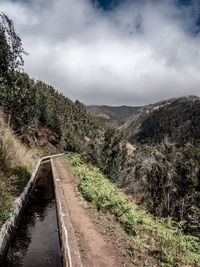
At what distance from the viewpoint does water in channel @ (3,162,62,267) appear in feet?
16.7

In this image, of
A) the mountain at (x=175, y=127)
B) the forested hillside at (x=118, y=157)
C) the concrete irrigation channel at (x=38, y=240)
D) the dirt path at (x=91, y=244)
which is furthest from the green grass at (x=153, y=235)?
the mountain at (x=175, y=127)

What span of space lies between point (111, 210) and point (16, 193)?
15.6 ft

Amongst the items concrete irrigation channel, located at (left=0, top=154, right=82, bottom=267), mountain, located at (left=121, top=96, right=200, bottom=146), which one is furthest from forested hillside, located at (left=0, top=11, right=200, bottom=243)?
mountain, located at (left=121, top=96, right=200, bottom=146)

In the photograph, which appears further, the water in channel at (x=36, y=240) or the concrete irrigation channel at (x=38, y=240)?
the water in channel at (x=36, y=240)

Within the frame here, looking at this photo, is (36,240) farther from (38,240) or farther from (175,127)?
(175,127)

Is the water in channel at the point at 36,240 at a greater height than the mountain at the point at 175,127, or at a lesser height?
lesser

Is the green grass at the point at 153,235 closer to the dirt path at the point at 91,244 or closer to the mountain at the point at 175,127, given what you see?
the dirt path at the point at 91,244

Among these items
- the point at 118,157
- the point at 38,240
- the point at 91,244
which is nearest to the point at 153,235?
the point at 91,244

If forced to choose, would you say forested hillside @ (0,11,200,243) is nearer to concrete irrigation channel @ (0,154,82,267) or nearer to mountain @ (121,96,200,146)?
concrete irrigation channel @ (0,154,82,267)

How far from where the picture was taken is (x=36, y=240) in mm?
6207

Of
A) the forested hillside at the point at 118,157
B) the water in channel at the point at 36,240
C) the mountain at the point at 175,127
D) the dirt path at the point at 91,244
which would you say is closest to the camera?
the dirt path at the point at 91,244

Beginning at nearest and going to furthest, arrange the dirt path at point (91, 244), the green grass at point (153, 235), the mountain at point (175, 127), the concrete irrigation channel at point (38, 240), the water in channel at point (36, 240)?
the dirt path at point (91, 244) → the green grass at point (153, 235) → the concrete irrigation channel at point (38, 240) → the water in channel at point (36, 240) → the mountain at point (175, 127)

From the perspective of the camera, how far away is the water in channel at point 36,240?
508cm

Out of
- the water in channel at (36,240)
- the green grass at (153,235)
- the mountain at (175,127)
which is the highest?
the mountain at (175,127)
